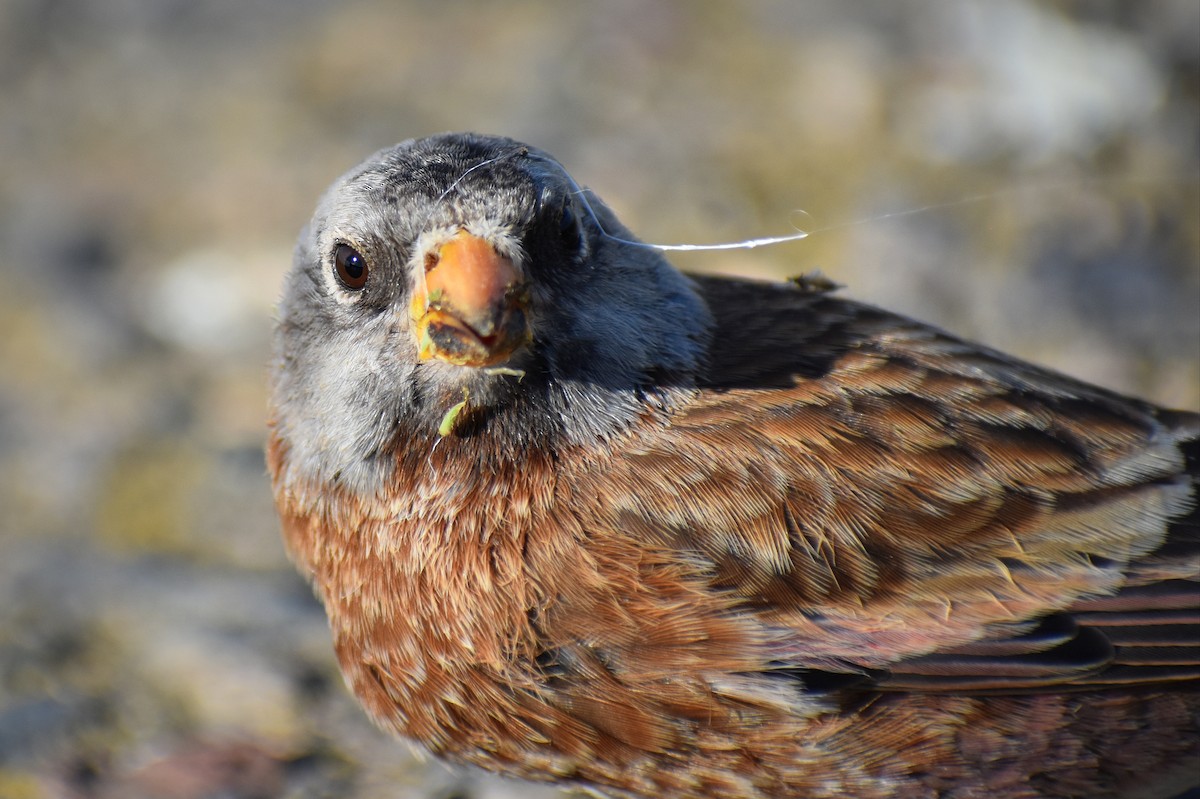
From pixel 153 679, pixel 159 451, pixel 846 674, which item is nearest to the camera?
pixel 846 674

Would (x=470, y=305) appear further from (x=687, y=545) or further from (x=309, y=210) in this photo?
(x=309, y=210)

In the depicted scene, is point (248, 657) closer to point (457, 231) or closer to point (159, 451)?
point (159, 451)

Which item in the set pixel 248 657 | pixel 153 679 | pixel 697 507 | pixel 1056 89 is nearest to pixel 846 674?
pixel 697 507

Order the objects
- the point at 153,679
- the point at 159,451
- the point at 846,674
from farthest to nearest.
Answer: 1. the point at 159,451
2. the point at 153,679
3. the point at 846,674

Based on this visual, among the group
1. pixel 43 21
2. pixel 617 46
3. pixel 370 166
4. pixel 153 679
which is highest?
pixel 43 21

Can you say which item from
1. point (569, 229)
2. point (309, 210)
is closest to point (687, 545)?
point (569, 229)

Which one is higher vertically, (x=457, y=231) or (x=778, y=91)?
(x=778, y=91)

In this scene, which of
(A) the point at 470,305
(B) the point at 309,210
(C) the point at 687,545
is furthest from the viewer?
(B) the point at 309,210
